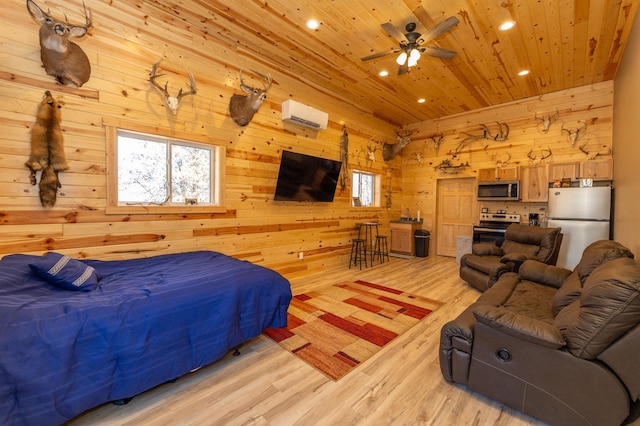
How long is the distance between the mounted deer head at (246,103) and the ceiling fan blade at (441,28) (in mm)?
2005

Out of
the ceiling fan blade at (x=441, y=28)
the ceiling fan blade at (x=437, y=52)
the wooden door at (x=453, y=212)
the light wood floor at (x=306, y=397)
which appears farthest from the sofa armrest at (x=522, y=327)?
the wooden door at (x=453, y=212)

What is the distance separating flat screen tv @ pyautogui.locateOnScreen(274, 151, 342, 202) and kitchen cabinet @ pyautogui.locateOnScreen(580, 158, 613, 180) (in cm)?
418

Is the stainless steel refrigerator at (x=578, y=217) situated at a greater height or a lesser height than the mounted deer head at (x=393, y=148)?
lesser

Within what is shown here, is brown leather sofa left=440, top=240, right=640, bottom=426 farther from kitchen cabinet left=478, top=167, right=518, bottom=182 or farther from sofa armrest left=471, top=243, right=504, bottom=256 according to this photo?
kitchen cabinet left=478, top=167, right=518, bottom=182

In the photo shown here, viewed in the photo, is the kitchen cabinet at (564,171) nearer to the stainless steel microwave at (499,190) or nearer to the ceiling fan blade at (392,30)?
the stainless steel microwave at (499,190)

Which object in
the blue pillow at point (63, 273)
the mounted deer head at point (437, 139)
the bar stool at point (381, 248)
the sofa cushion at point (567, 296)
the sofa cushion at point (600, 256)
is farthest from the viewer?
the mounted deer head at point (437, 139)

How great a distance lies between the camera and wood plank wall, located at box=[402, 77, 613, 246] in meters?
4.92

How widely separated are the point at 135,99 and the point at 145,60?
47 centimetres

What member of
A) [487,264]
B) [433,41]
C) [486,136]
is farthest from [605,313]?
[486,136]

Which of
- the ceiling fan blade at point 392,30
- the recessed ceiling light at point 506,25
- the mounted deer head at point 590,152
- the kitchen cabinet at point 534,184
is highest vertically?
the recessed ceiling light at point 506,25

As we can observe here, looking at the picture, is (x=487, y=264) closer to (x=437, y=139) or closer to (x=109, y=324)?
(x=437, y=139)

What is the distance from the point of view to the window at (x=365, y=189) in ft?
20.1

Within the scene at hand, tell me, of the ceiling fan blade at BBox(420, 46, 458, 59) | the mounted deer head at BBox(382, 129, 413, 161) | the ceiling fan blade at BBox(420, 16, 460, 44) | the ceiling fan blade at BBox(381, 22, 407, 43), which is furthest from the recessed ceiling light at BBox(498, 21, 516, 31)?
the mounted deer head at BBox(382, 129, 413, 161)

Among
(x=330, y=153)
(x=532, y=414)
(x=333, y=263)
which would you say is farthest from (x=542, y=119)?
(x=532, y=414)
